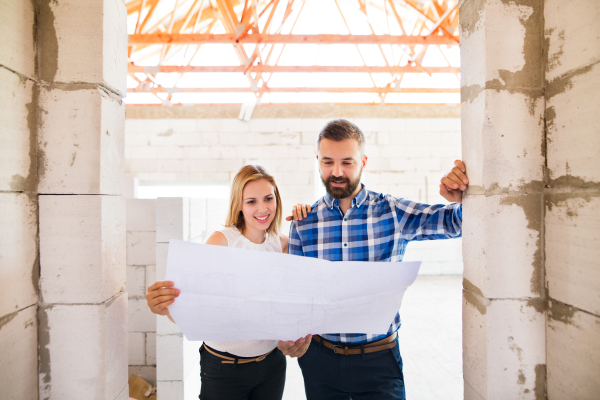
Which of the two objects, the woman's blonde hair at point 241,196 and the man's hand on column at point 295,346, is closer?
the man's hand on column at point 295,346

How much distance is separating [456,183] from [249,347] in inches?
42.3

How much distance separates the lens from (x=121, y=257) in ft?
3.79

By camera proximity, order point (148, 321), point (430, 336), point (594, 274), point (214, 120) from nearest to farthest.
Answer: point (594, 274) → point (148, 321) → point (430, 336) → point (214, 120)

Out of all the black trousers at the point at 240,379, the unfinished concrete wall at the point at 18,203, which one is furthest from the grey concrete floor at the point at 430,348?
the unfinished concrete wall at the point at 18,203

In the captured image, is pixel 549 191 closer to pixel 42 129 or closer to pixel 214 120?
pixel 42 129

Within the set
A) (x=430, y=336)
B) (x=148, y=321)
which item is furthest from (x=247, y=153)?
(x=430, y=336)

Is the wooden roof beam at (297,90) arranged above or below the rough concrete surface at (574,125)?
above

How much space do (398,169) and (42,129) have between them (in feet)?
18.7

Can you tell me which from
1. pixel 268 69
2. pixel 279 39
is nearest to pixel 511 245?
pixel 279 39

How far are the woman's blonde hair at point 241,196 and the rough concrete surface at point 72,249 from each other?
661 millimetres

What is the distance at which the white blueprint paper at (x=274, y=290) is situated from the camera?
0.94 m

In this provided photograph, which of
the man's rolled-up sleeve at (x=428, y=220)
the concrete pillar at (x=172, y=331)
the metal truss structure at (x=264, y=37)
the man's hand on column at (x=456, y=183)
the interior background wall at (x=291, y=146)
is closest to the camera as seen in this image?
the man's hand on column at (x=456, y=183)

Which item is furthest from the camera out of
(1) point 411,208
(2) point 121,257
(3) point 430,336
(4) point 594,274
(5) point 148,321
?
(3) point 430,336

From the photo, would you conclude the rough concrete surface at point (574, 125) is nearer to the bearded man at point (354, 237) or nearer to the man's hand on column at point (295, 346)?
the bearded man at point (354, 237)
